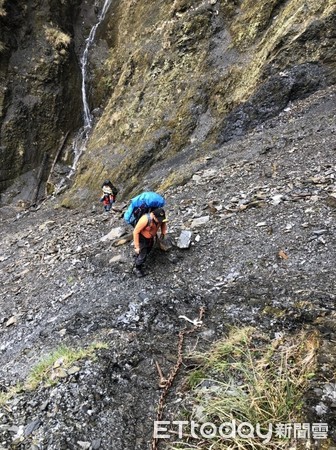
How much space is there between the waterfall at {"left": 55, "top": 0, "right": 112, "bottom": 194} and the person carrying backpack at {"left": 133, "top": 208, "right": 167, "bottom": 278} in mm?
14676

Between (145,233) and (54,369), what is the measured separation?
304 centimetres

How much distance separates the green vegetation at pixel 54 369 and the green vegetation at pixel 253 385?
1.42 m

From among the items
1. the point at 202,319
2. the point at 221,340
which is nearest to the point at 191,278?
the point at 202,319

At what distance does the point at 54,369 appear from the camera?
4793 mm

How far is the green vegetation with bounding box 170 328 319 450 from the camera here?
3.21 meters

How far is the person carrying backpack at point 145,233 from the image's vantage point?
273 inches

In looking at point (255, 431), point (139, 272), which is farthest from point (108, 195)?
point (255, 431)

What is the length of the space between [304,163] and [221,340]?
6663 mm

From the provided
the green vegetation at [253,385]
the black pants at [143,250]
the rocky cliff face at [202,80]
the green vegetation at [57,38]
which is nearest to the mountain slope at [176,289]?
the green vegetation at [253,385]

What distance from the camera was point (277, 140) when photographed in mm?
12156

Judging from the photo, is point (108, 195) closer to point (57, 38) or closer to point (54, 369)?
point (54, 369)

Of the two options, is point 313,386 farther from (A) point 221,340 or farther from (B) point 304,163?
(B) point 304,163

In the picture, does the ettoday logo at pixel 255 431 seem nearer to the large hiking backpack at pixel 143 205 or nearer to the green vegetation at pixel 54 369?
the green vegetation at pixel 54 369

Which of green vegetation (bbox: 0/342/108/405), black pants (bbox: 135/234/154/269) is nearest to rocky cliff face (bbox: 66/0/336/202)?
black pants (bbox: 135/234/154/269)
